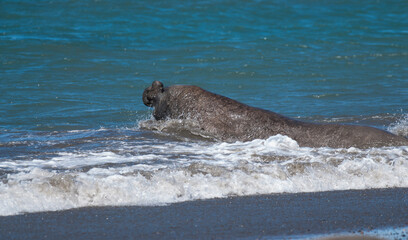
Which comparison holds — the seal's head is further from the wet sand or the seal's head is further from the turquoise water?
the wet sand

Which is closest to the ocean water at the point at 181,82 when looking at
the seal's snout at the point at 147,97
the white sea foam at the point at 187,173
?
the white sea foam at the point at 187,173

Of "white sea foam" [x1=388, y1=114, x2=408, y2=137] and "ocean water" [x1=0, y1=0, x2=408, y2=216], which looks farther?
"white sea foam" [x1=388, y1=114, x2=408, y2=137]

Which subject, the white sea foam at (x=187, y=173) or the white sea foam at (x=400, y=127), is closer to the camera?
the white sea foam at (x=187, y=173)

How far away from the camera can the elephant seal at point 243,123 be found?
8609 mm

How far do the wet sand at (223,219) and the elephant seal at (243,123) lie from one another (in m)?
2.30

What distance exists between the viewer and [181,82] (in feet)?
61.3

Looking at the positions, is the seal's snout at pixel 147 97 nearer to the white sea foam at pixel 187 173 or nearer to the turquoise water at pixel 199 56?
the white sea foam at pixel 187 173

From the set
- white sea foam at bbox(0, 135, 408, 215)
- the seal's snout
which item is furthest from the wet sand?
the seal's snout

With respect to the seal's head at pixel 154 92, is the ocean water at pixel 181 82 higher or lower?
lower

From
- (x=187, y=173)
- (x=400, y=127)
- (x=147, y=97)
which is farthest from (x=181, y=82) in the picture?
(x=187, y=173)

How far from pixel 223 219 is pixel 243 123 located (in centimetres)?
387

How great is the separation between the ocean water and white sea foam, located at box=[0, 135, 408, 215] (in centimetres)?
2

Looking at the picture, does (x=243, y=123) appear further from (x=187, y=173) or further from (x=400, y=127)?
(x=400, y=127)

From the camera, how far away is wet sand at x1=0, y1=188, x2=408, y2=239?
16.6 ft
